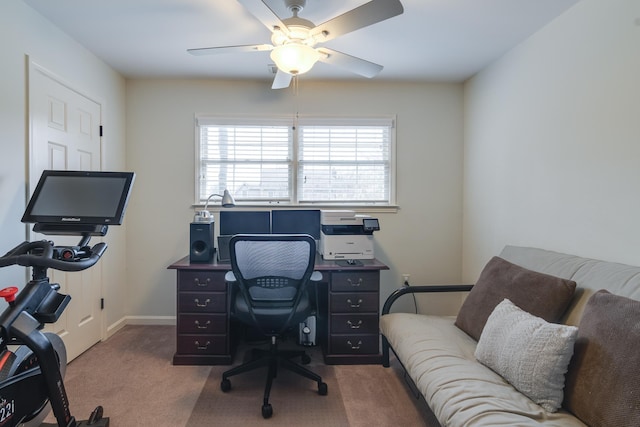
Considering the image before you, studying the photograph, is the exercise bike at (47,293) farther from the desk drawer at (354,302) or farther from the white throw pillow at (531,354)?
the white throw pillow at (531,354)

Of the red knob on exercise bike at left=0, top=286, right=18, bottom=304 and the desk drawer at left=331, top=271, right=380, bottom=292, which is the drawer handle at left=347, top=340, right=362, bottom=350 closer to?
the desk drawer at left=331, top=271, right=380, bottom=292

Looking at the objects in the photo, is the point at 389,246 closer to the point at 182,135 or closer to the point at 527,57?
the point at 527,57

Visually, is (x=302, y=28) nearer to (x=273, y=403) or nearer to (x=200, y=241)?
(x=200, y=241)

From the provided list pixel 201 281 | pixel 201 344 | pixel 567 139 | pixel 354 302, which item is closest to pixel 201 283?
pixel 201 281

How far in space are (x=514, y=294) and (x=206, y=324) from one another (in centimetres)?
207

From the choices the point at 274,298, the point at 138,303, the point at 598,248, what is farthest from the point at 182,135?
the point at 598,248

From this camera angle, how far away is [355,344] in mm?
2420

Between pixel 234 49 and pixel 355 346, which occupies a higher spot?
pixel 234 49

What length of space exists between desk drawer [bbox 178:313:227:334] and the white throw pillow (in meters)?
1.74

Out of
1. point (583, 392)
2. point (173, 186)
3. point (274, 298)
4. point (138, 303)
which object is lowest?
point (138, 303)

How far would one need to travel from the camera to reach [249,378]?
220 centimetres

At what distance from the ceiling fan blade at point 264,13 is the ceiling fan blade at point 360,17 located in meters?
0.19

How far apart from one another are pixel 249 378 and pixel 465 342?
1449 millimetres

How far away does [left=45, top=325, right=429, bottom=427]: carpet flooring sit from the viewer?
1802mm
